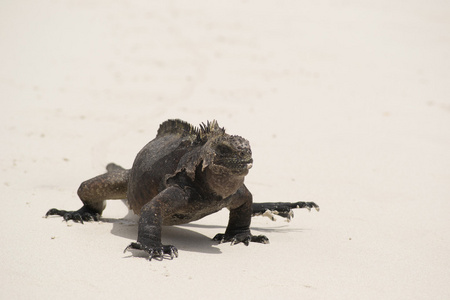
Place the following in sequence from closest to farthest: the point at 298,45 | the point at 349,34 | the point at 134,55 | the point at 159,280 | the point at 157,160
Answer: the point at 159,280 < the point at 157,160 < the point at 134,55 < the point at 298,45 < the point at 349,34

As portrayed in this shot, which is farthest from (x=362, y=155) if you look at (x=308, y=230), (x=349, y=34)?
(x=349, y=34)

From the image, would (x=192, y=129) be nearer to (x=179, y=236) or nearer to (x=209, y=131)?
(x=209, y=131)

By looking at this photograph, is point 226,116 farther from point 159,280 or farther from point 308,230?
point 159,280

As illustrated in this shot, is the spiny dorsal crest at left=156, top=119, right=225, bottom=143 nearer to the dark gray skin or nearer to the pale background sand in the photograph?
the dark gray skin

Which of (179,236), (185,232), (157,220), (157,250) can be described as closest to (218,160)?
(157,220)

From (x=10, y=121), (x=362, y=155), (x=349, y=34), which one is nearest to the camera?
(x=362, y=155)

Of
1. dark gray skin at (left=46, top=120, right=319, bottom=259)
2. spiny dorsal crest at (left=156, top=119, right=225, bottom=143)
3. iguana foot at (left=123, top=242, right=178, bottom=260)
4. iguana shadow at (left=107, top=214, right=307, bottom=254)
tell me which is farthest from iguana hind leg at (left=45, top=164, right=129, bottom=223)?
iguana foot at (left=123, top=242, right=178, bottom=260)
